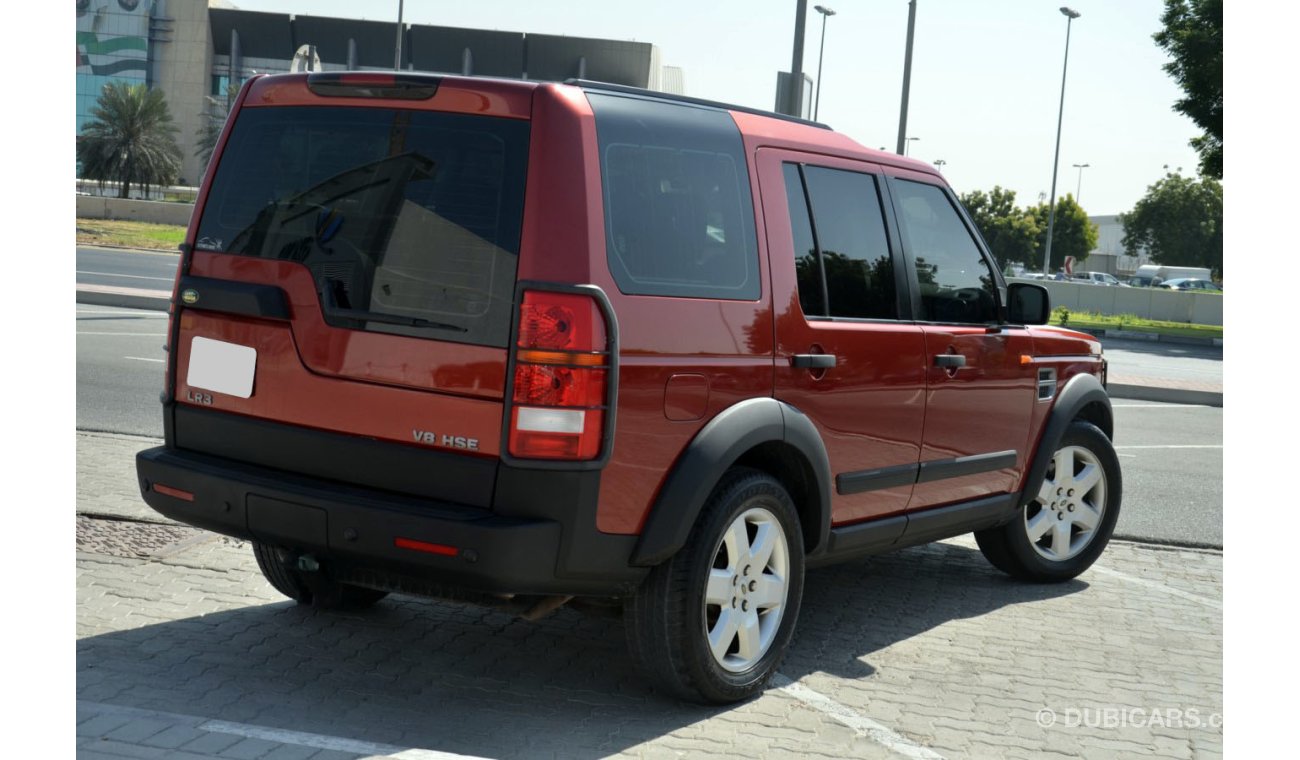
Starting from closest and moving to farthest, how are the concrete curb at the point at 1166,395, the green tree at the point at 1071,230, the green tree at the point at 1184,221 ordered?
1. the concrete curb at the point at 1166,395
2. the green tree at the point at 1184,221
3. the green tree at the point at 1071,230

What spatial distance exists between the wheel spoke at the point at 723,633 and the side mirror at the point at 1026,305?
2.23 metres

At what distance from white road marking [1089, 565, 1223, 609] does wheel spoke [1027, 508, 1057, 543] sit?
626mm

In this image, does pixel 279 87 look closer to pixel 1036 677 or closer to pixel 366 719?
pixel 366 719

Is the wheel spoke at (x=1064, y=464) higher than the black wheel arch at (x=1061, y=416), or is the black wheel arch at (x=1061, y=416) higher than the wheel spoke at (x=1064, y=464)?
the black wheel arch at (x=1061, y=416)

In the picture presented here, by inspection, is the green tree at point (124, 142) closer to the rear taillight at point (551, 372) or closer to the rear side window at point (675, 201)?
the rear side window at point (675, 201)

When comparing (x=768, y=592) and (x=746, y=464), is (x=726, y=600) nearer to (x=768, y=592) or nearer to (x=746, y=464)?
(x=768, y=592)

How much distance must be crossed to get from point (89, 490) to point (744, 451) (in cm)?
418

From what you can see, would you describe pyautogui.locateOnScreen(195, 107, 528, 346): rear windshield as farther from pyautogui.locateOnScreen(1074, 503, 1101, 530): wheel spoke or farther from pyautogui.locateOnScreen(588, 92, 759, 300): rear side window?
pyautogui.locateOnScreen(1074, 503, 1101, 530): wheel spoke

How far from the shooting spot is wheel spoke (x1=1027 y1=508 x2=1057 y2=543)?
6.50 m

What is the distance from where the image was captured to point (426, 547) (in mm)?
3852

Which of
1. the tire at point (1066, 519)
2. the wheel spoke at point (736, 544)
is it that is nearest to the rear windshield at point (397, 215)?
the wheel spoke at point (736, 544)

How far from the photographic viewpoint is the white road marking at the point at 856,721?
4195mm

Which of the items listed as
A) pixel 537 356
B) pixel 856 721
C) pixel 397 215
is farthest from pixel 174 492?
pixel 856 721

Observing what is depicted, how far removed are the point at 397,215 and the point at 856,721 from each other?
220 centimetres
